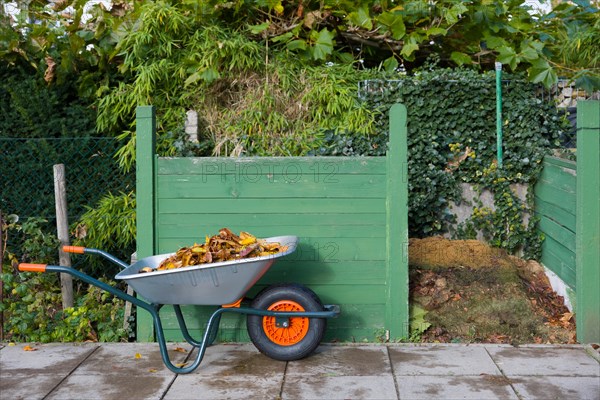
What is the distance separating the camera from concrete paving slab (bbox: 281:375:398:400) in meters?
4.79

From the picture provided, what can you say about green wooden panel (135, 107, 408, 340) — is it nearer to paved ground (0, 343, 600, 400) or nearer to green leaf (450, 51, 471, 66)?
paved ground (0, 343, 600, 400)

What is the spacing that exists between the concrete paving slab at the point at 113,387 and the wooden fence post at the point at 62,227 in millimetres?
1259

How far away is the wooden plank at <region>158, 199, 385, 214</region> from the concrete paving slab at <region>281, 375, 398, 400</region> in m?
1.33

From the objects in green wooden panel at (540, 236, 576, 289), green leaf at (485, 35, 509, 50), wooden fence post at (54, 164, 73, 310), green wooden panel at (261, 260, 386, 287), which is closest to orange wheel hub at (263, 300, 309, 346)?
green wooden panel at (261, 260, 386, 287)

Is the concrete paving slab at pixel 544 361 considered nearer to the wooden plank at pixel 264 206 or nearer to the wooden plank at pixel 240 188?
the wooden plank at pixel 264 206

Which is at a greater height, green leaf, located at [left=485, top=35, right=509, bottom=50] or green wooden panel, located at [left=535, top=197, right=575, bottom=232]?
green leaf, located at [left=485, top=35, right=509, bottom=50]

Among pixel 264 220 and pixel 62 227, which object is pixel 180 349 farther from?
pixel 62 227

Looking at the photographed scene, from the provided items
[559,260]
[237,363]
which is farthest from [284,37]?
[237,363]

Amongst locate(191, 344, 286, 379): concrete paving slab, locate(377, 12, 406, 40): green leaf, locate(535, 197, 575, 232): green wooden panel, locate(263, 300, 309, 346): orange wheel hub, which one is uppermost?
locate(377, 12, 406, 40): green leaf

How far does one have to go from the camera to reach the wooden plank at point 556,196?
6.15m

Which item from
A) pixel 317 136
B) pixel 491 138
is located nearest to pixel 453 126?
pixel 491 138

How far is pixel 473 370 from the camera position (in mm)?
5242

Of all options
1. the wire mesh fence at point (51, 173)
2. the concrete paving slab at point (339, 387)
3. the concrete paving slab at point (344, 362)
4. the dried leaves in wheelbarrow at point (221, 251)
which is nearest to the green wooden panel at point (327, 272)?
the concrete paving slab at point (344, 362)

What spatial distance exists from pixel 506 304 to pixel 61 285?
11.4 ft
